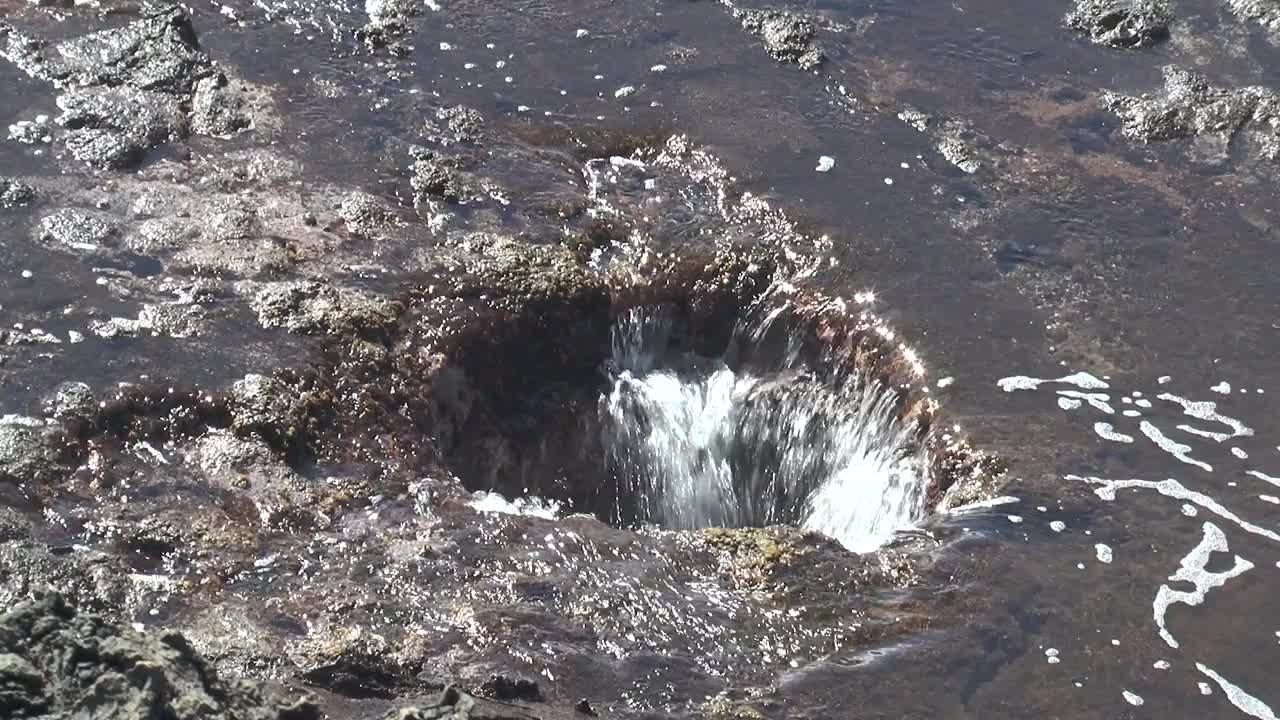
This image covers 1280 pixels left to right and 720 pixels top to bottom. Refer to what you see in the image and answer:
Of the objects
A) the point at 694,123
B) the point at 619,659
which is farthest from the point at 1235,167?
the point at 619,659

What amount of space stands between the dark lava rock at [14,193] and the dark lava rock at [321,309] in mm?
2519

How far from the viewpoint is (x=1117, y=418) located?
11.3 metres

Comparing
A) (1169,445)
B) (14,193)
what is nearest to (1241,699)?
(1169,445)

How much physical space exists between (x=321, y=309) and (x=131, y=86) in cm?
406

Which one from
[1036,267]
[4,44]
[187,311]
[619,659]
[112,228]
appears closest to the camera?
[619,659]

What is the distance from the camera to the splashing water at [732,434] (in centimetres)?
1197

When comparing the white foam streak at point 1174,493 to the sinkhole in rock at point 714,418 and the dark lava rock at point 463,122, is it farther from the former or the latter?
the dark lava rock at point 463,122

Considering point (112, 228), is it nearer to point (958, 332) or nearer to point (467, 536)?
point (467, 536)

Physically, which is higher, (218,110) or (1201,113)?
(1201,113)

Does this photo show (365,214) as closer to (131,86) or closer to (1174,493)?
(131,86)

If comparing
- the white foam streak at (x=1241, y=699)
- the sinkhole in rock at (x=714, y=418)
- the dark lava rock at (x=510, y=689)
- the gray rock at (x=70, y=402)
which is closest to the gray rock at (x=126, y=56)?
the gray rock at (x=70, y=402)

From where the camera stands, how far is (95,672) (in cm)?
585

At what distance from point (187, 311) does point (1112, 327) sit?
7881 mm

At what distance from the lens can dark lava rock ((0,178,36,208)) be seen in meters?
12.1
